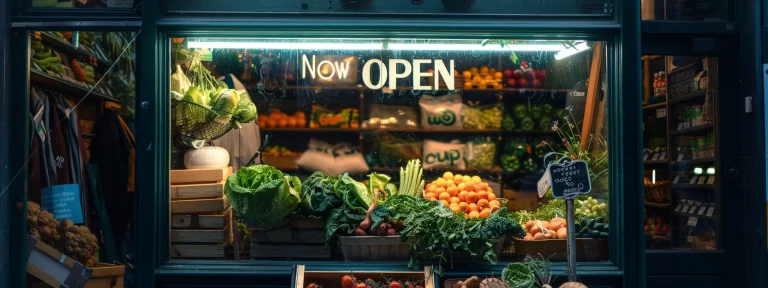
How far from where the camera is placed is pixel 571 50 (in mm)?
5988

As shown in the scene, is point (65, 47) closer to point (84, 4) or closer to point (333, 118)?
point (84, 4)

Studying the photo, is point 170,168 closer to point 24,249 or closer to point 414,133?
point 24,249

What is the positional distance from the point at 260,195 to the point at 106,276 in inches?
88.2

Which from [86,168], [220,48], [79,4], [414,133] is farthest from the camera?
[86,168]

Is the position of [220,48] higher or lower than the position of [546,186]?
higher

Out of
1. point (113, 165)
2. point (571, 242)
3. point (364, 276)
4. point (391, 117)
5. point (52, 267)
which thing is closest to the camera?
point (571, 242)

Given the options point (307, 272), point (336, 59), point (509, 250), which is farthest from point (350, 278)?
point (336, 59)

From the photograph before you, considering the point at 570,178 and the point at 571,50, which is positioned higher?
the point at 571,50

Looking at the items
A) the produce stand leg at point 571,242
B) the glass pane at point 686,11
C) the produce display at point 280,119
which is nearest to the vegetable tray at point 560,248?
the produce stand leg at point 571,242

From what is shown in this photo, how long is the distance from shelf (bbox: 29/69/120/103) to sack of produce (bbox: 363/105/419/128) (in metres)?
2.96

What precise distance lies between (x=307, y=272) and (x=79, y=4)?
2.67m

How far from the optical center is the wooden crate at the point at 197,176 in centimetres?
571

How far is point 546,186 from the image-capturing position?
4.90m

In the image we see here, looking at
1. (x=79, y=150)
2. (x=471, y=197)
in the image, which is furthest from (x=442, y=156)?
(x=79, y=150)
